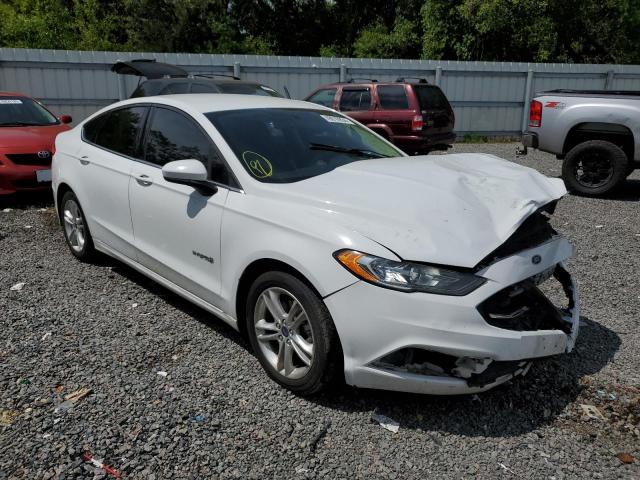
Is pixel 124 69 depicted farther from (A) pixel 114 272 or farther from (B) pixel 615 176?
(B) pixel 615 176

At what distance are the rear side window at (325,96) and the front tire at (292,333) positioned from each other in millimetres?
9919

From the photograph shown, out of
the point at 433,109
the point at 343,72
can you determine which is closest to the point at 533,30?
the point at 343,72

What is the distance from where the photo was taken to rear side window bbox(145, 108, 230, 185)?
11.7ft

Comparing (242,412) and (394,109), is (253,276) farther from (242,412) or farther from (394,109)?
(394,109)

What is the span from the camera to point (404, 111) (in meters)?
11.4

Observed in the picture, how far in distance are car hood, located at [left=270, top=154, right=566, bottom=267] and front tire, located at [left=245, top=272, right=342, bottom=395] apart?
1.47 ft

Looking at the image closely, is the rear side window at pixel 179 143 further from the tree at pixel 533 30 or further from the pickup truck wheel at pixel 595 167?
the tree at pixel 533 30

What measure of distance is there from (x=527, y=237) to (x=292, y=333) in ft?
4.54

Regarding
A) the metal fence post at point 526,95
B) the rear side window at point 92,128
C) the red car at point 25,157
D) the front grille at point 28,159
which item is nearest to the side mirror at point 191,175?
the rear side window at point 92,128

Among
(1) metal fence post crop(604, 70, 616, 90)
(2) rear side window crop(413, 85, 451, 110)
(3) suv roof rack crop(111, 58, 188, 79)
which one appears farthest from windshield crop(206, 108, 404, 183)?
(1) metal fence post crop(604, 70, 616, 90)

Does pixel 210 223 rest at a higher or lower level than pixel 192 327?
higher

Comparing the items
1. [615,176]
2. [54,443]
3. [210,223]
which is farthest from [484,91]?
[54,443]

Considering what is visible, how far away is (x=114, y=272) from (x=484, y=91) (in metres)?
15.0

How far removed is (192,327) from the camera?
4.04 metres
